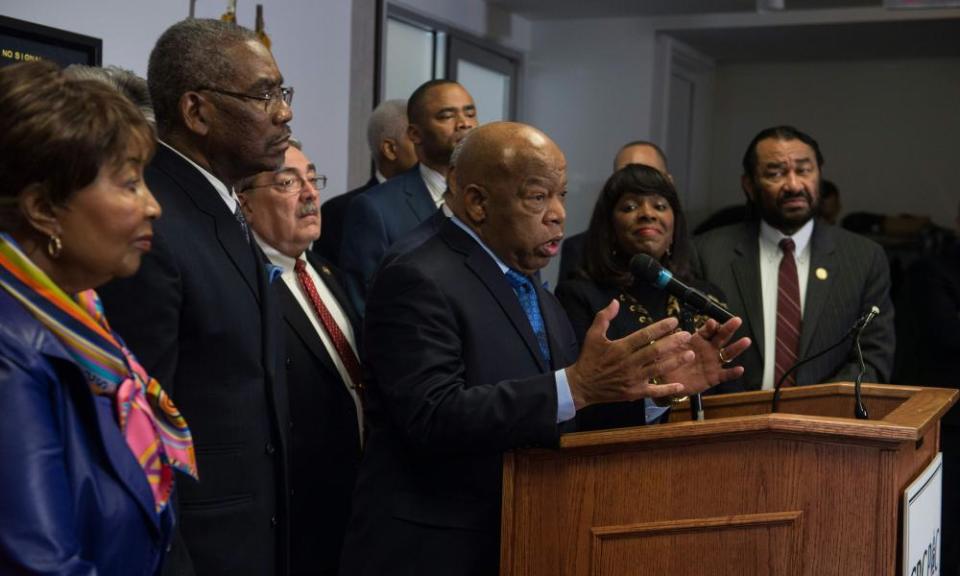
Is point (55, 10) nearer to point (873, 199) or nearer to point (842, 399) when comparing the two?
point (842, 399)

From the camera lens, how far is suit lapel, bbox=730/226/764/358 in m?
3.54

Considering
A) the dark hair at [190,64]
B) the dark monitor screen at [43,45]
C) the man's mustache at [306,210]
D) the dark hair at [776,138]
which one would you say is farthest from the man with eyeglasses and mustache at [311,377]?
the dark hair at [776,138]

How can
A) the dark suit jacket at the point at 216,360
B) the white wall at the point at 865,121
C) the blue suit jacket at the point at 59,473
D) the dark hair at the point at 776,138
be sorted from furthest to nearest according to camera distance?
the white wall at the point at 865,121 < the dark hair at the point at 776,138 < the dark suit jacket at the point at 216,360 < the blue suit jacket at the point at 59,473

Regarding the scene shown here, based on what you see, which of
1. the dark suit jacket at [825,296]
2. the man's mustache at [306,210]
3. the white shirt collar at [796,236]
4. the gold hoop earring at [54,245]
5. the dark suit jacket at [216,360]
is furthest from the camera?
the white shirt collar at [796,236]

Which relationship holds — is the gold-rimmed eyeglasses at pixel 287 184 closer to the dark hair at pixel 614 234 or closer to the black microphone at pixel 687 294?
the dark hair at pixel 614 234

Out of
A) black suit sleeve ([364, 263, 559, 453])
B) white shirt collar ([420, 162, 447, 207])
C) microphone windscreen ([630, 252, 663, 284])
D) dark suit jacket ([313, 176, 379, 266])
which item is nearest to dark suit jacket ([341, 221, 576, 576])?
black suit sleeve ([364, 263, 559, 453])

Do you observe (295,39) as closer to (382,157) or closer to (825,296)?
(382,157)

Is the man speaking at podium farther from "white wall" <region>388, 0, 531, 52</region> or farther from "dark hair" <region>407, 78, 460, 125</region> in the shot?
"white wall" <region>388, 0, 531, 52</region>

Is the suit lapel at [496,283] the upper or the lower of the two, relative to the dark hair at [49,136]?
lower

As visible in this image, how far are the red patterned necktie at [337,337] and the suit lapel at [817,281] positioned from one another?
1.37 m

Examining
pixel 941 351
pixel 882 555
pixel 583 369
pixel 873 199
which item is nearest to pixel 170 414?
pixel 583 369

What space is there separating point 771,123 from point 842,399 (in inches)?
291

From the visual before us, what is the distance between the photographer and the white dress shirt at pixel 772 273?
351cm

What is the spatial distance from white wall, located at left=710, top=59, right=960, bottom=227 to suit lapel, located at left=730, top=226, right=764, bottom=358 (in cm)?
598
